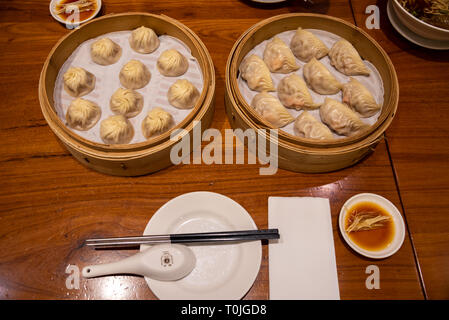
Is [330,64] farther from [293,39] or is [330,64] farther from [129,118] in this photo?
[129,118]

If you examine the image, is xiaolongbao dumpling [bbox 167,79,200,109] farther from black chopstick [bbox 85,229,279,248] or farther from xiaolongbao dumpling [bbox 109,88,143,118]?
black chopstick [bbox 85,229,279,248]

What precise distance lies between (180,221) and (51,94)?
98 cm

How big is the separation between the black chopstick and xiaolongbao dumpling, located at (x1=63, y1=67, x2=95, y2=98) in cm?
80

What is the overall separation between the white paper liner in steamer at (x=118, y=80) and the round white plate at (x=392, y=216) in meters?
0.94

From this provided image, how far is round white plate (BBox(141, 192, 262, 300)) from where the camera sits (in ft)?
4.56

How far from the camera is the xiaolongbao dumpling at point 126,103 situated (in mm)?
1674

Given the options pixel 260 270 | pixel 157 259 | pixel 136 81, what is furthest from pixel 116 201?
pixel 260 270

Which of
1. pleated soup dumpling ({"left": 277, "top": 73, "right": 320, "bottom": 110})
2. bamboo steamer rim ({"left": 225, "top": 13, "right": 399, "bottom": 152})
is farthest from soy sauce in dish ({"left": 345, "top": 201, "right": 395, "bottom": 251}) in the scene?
pleated soup dumpling ({"left": 277, "top": 73, "right": 320, "bottom": 110})

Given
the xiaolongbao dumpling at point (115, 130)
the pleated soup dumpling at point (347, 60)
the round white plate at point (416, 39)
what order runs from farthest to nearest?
the round white plate at point (416, 39), the pleated soup dumpling at point (347, 60), the xiaolongbao dumpling at point (115, 130)

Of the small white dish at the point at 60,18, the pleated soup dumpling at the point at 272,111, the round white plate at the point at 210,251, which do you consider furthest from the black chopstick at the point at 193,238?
the small white dish at the point at 60,18

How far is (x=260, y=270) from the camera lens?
148cm

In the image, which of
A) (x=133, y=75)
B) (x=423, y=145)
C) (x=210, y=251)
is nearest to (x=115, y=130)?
(x=133, y=75)

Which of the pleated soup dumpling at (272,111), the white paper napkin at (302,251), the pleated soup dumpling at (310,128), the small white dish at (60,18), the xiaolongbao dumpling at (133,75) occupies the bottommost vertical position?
the white paper napkin at (302,251)

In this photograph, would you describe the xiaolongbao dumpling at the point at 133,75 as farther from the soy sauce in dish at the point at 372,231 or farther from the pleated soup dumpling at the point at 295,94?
the soy sauce in dish at the point at 372,231
